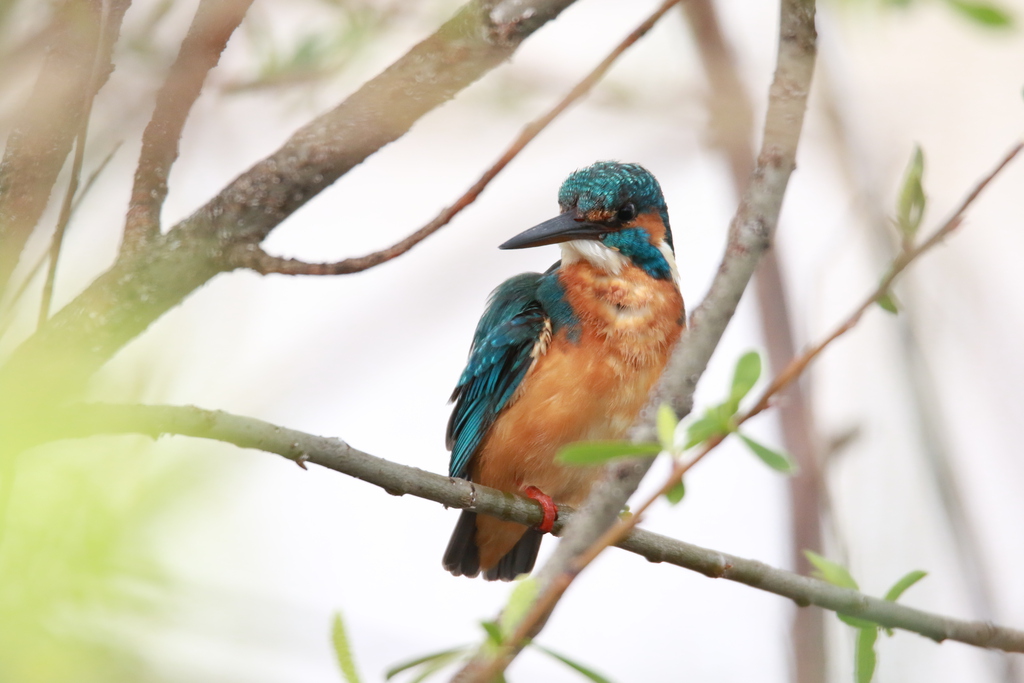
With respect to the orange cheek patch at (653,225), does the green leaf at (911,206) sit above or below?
below

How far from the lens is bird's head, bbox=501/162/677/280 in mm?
3920

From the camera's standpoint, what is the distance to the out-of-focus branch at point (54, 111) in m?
2.02

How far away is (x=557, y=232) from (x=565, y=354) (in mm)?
454

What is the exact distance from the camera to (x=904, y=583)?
1984mm

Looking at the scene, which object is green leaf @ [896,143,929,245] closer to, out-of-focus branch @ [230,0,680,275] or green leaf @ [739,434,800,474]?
green leaf @ [739,434,800,474]

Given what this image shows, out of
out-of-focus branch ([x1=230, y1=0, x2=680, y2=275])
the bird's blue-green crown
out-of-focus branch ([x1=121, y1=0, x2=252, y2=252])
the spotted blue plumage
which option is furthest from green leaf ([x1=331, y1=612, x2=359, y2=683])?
the bird's blue-green crown

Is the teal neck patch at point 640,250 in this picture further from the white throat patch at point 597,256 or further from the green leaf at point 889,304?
the green leaf at point 889,304

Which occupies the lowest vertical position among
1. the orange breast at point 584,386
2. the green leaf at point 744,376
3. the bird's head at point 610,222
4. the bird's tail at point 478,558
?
the green leaf at point 744,376

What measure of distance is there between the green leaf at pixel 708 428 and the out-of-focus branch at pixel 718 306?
18cm

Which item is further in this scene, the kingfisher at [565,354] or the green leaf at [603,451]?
the kingfisher at [565,354]

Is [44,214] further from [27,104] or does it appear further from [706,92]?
[706,92]

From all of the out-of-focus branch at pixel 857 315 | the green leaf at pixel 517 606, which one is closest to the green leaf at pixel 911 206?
the out-of-focus branch at pixel 857 315

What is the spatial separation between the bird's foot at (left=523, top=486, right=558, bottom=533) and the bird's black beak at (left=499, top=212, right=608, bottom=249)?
813 mm

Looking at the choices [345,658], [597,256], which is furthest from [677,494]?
[597,256]
